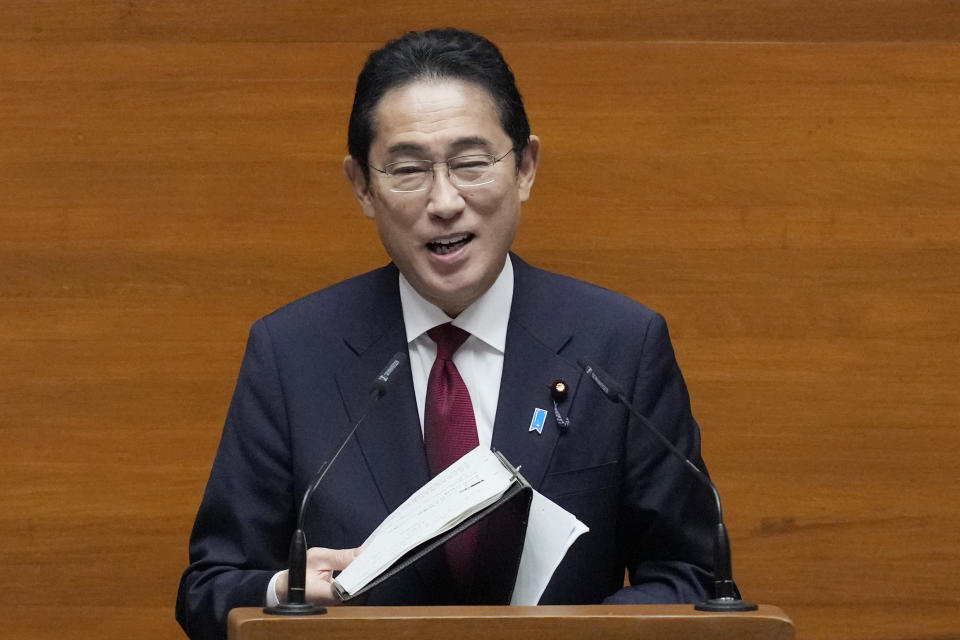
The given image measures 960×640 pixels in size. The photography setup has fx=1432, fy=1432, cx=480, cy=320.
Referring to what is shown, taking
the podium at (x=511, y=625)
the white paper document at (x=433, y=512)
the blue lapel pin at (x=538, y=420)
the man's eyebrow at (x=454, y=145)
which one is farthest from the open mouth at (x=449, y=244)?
the podium at (x=511, y=625)

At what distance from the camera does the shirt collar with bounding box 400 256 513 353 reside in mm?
2016

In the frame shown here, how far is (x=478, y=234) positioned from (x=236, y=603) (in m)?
0.58

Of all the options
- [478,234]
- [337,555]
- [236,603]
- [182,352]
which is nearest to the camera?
[337,555]

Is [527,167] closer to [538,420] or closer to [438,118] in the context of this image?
[438,118]

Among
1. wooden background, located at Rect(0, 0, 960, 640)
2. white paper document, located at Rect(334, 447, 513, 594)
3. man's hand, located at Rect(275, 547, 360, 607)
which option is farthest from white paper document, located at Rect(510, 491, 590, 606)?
wooden background, located at Rect(0, 0, 960, 640)

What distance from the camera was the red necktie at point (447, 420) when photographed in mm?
1920

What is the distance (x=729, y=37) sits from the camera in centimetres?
275

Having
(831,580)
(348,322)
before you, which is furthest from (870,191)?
(348,322)

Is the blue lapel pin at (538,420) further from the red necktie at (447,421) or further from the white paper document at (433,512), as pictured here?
the white paper document at (433,512)

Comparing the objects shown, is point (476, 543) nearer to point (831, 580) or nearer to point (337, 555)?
point (337, 555)

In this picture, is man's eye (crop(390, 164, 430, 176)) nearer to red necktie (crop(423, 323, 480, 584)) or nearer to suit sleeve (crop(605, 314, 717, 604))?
red necktie (crop(423, 323, 480, 584))

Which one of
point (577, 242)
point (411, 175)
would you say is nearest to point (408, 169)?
point (411, 175)

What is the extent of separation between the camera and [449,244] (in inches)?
76.2

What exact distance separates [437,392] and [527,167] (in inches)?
14.2
